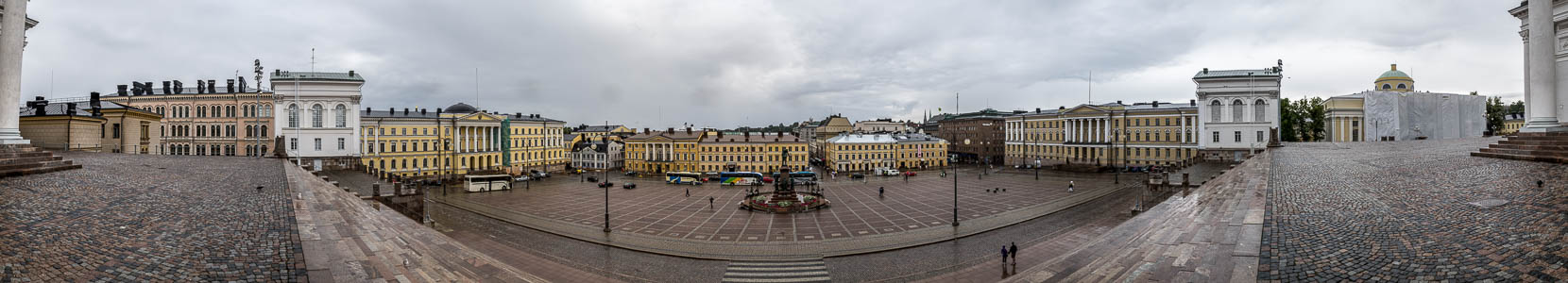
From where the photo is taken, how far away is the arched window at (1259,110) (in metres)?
48.0

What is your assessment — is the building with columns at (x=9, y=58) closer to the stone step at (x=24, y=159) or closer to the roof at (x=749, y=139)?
the stone step at (x=24, y=159)

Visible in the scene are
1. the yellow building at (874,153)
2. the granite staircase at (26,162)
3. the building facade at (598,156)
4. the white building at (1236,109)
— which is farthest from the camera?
the building facade at (598,156)

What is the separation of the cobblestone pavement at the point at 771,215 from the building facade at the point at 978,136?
4689cm

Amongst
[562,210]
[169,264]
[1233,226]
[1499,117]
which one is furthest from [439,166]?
[1499,117]

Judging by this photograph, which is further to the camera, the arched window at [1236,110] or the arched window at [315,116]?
the arched window at [1236,110]

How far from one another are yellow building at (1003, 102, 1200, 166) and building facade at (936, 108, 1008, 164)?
1711 cm

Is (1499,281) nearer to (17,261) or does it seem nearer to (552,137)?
(17,261)

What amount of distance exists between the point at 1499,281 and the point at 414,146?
66.9 metres

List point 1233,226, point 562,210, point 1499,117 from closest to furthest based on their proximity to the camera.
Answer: point 1233,226, point 562,210, point 1499,117

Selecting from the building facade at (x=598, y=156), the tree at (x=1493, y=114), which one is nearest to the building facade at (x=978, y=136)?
the tree at (x=1493, y=114)

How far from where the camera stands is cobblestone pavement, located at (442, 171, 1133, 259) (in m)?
19.4

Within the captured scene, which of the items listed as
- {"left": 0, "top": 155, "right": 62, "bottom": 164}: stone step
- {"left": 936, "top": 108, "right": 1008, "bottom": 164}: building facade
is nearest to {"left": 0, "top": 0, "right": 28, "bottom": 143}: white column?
{"left": 0, "top": 155, "right": 62, "bottom": 164}: stone step

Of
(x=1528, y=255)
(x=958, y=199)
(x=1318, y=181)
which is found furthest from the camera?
(x=958, y=199)

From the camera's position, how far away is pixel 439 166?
5550 centimetres
